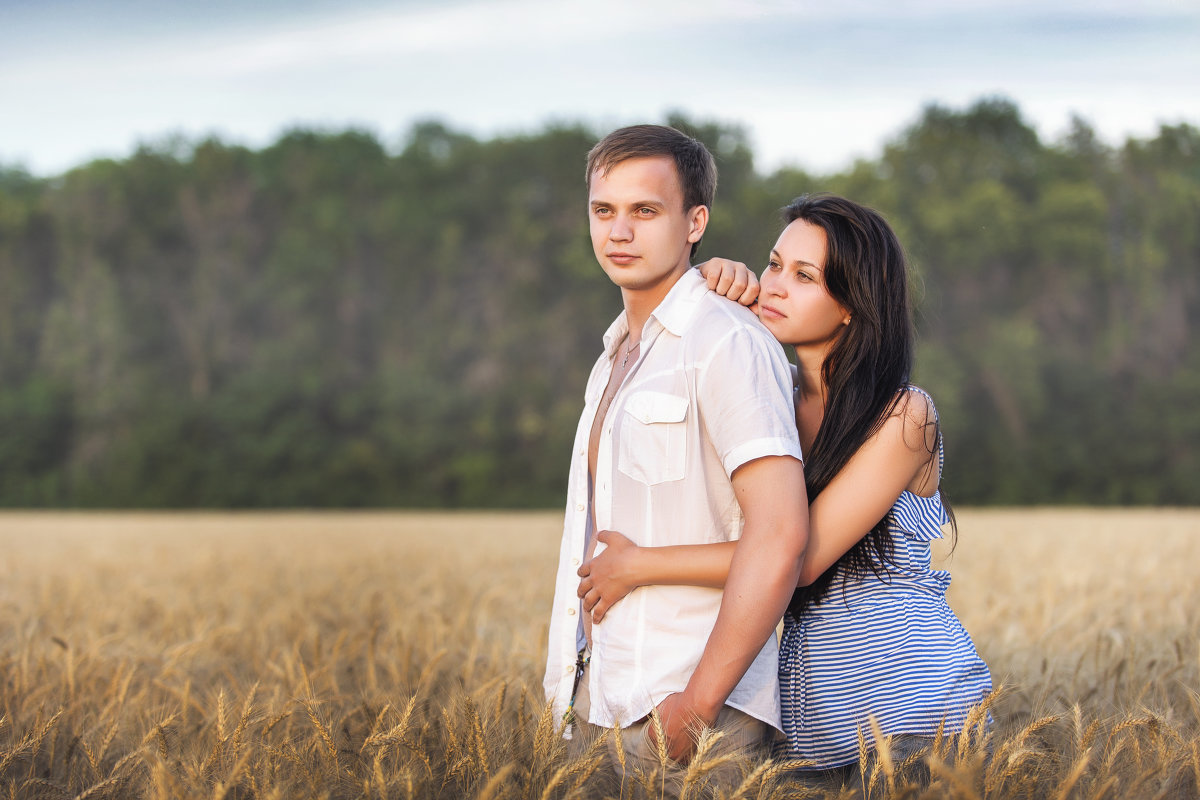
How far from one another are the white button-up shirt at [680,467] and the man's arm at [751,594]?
0.28ft

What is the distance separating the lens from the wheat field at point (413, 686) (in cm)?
204

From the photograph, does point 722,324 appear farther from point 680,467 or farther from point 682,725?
point 682,725

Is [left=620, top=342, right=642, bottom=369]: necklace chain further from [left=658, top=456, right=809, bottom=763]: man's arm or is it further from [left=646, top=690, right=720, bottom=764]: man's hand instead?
[left=646, top=690, right=720, bottom=764]: man's hand

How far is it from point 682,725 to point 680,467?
568 mm

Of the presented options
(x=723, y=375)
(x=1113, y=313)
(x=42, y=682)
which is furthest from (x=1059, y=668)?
(x=1113, y=313)

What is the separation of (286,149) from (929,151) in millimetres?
26173

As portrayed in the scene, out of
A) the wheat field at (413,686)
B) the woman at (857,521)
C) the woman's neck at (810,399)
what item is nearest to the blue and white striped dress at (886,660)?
the woman at (857,521)

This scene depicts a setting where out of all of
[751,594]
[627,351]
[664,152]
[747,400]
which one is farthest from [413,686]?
[664,152]

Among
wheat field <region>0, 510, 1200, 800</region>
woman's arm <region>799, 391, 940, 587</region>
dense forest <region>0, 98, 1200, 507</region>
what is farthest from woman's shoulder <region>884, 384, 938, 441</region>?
dense forest <region>0, 98, 1200, 507</region>

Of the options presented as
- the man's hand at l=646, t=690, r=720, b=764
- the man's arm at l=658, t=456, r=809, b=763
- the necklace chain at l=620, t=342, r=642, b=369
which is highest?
the necklace chain at l=620, t=342, r=642, b=369

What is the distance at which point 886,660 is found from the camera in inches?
93.5

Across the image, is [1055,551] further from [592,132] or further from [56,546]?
[592,132]

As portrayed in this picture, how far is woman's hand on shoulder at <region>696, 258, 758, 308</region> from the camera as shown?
7.98ft

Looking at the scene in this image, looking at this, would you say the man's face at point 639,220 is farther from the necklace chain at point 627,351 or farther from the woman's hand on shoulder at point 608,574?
the woman's hand on shoulder at point 608,574
